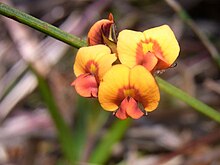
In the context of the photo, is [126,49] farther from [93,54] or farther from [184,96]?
[184,96]

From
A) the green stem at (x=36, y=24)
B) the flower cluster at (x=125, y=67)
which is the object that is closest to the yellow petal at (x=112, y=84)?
the flower cluster at (x=125, y=67)

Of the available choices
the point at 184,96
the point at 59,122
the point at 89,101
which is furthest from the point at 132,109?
the point at 89,101

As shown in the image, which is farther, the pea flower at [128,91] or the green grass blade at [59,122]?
the green grass blade at [59,122]

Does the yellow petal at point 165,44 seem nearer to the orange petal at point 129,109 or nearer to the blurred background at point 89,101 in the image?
the orange petal at point 129,109

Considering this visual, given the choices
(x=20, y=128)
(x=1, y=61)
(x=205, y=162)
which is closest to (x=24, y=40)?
(x=1, y=61)

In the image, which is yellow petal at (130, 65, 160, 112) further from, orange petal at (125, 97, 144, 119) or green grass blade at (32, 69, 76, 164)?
green grass blade at (32, 69, 76, 164)

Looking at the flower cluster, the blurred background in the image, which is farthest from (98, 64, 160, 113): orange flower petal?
the blurred background

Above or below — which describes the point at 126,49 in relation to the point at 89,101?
above
